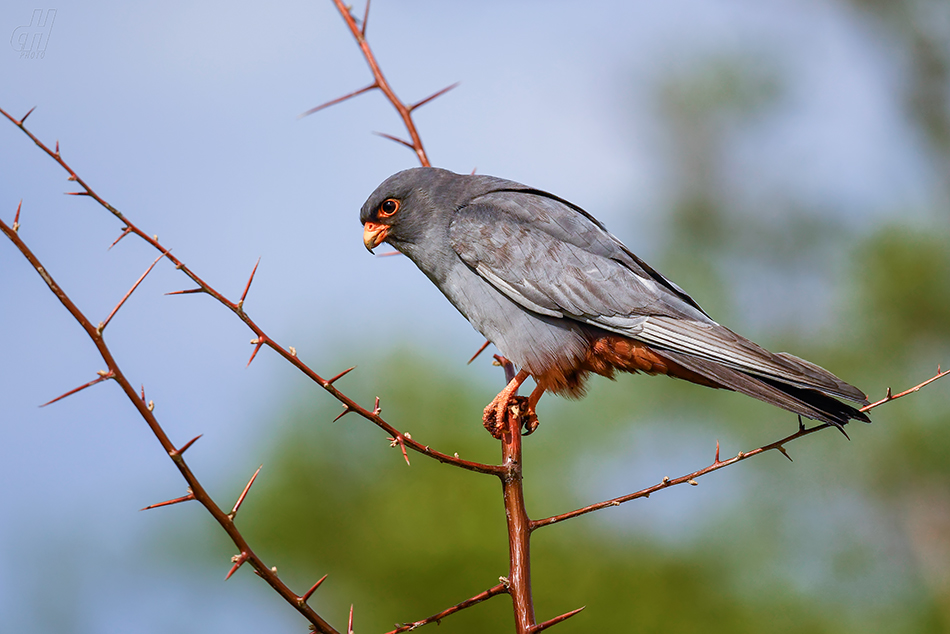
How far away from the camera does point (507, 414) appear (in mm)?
3447

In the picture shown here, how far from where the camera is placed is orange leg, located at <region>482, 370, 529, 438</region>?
3.46 meters

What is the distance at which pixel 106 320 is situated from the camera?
1916 millimetres

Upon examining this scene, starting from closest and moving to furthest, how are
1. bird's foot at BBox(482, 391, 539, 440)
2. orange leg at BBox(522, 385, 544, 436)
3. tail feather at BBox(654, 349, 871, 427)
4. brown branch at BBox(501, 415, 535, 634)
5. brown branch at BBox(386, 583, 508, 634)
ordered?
brown branch at BBox(386, 583, 508, 634) < brown branch at BBox(501, 415, 535, 634) < tail feather at BBox(654, 349, 871, 427) < bird's foot at BBox(482, 391, 539, 440) < orange leg at BBox(522, 385, 544, 436)

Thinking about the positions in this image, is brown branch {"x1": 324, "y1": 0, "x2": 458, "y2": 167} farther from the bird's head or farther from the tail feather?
the tail feather

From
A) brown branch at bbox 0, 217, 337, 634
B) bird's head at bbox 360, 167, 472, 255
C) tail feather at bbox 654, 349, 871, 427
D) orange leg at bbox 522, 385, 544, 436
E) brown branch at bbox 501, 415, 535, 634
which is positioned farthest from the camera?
bird's head at bbox 360, 167, 472, 255

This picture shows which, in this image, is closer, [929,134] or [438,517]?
[438,517]

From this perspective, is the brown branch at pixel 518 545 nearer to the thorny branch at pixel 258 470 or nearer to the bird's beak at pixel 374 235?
the thorny branch at pixel 258 470

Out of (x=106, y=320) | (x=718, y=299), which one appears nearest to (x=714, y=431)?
(x=718, y=299)

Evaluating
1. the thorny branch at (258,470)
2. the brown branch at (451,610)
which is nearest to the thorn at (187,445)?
the thorny branch at (258,470)

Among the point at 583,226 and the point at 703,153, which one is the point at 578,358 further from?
the point at 703,153

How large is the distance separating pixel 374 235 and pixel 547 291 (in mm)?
1082

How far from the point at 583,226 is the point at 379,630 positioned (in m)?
10.2

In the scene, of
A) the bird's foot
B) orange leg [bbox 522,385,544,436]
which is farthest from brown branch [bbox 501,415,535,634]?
orange leg [bbox 522,385,544,436]

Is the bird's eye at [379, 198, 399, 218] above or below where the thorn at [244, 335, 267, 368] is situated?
above
